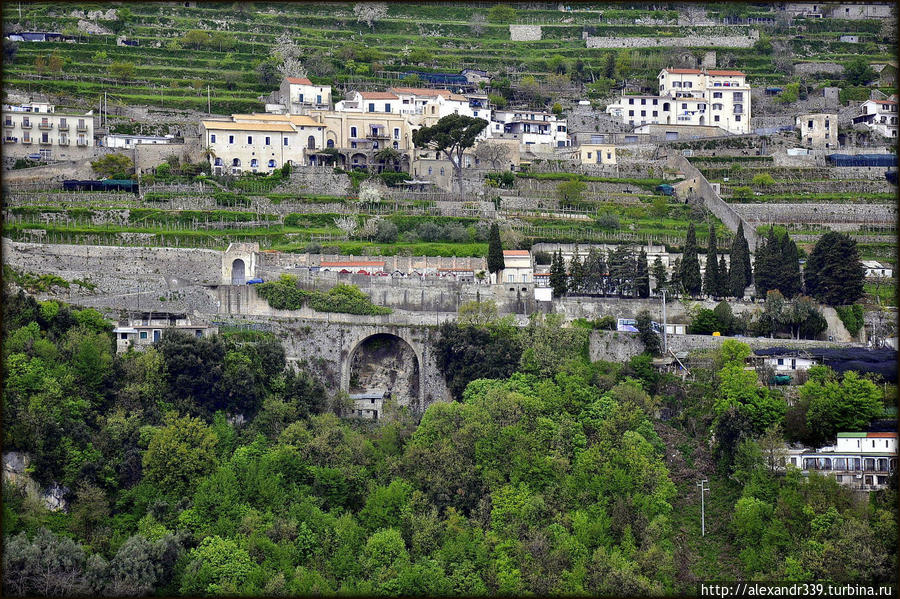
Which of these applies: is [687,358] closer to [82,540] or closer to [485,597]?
[485,597]

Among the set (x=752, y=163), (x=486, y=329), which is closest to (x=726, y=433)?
(x=486, y=329)

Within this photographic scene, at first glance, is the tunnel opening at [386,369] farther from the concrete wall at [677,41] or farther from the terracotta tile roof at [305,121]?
the concrete wall at [677,41]

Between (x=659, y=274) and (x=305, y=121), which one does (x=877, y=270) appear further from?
(x=305, y=121)

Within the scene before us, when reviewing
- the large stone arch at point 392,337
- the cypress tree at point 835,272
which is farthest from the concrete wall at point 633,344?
the large stone arch at point 392,337

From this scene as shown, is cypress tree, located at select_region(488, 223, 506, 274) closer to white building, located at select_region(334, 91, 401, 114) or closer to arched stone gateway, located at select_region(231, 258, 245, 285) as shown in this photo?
arched stone gateway, located at select_region(231, 258, 245, 285)

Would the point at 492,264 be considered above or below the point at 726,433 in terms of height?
above
